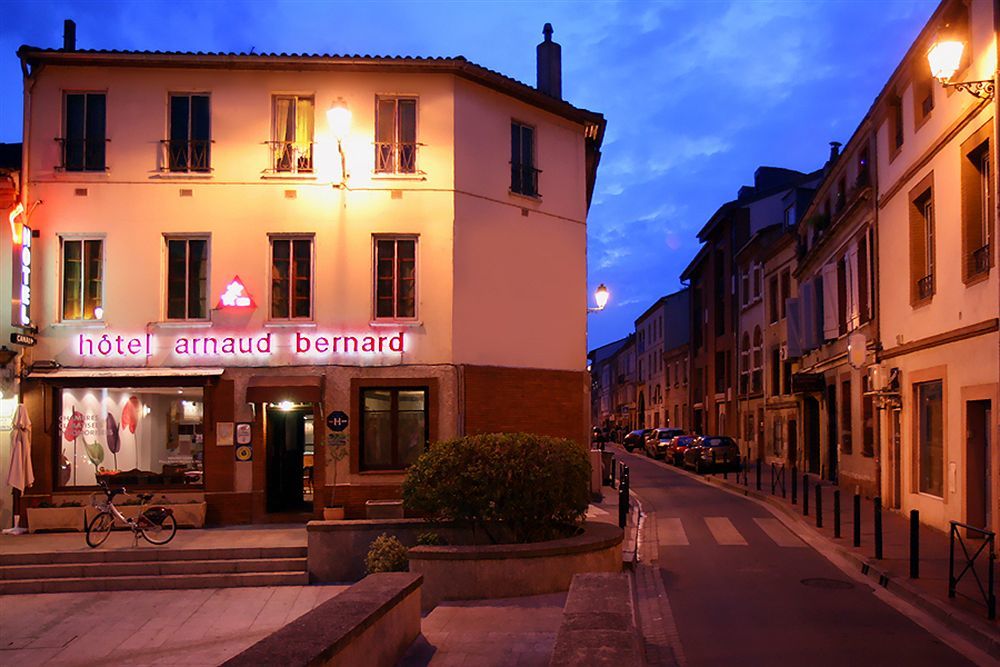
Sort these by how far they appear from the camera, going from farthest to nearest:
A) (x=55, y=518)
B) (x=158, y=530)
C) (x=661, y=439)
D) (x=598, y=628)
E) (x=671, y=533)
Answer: (x=661, y=439) < (x=671, y=533) < (x=55, y=518) < (x=158, y=530) < (x=598, y=628)

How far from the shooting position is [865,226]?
22.7 metres

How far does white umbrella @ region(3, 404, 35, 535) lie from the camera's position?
667 inches

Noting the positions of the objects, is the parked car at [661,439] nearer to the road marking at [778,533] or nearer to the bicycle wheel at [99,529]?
the road marking at [778,533]

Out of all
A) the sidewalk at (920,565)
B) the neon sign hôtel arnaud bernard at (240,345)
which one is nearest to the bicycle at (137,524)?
the neon sign hôtel arnaud bernard at (240,345)

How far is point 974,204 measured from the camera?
15.3 meters

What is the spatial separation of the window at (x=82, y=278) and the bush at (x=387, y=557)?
8.63m

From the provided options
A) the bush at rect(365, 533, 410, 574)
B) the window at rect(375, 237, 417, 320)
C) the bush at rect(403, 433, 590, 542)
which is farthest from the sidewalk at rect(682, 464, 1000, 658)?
the window at rect(375, 237, 417, 320)

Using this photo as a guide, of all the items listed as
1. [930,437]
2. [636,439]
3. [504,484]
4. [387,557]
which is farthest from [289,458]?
[636,439]

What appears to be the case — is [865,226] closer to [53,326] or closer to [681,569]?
[681,569]

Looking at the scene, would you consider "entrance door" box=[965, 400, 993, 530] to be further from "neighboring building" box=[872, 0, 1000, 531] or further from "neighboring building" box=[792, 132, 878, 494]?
"neighboring building" box=[792, 132, 878, 494]

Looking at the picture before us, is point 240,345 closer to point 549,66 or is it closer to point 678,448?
point 549,66

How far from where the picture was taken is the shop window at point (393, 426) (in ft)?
60.3

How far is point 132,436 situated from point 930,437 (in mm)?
15628

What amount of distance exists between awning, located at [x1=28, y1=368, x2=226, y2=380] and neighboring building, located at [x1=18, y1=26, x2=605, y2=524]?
65 millimetres
